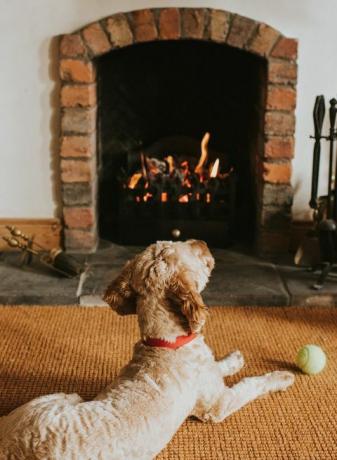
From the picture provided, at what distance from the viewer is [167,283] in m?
1.86

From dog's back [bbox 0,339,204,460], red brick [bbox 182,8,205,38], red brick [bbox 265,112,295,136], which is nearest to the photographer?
dog's back [bbox 0,339,204,460]

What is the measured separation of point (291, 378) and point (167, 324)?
646 mm

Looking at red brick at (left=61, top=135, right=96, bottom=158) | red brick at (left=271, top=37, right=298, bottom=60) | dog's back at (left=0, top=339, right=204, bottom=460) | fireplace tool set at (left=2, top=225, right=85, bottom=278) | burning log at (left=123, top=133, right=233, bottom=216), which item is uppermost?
red brick at (left=271, top=37, right=298, bottom=60)

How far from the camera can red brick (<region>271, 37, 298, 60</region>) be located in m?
3.17

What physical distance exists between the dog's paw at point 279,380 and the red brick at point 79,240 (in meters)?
1.36

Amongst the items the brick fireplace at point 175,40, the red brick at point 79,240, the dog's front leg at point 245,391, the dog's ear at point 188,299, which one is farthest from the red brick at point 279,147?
the dog's ear at point 188,299

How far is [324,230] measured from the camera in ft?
9.98

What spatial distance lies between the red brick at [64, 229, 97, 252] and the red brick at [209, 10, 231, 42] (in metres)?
1.09

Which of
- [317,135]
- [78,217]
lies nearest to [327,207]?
[317,135]

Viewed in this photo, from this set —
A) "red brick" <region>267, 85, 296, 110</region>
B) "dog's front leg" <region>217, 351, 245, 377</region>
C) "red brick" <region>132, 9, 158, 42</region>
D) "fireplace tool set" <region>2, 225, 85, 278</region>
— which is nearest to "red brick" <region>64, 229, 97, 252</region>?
"fireplace tool set" <region>2, 225, 85, 278</region>

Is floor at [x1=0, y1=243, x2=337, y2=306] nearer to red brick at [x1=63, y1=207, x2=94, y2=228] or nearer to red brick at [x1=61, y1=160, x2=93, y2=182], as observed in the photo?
red brick at [x1=63, y1=207, x2=94, y2=228]

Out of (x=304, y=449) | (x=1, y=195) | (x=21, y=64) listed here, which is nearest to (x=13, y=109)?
(x=21, y=64)

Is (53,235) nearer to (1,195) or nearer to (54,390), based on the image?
(1,195)

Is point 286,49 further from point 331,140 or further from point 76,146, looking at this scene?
point 76,146
